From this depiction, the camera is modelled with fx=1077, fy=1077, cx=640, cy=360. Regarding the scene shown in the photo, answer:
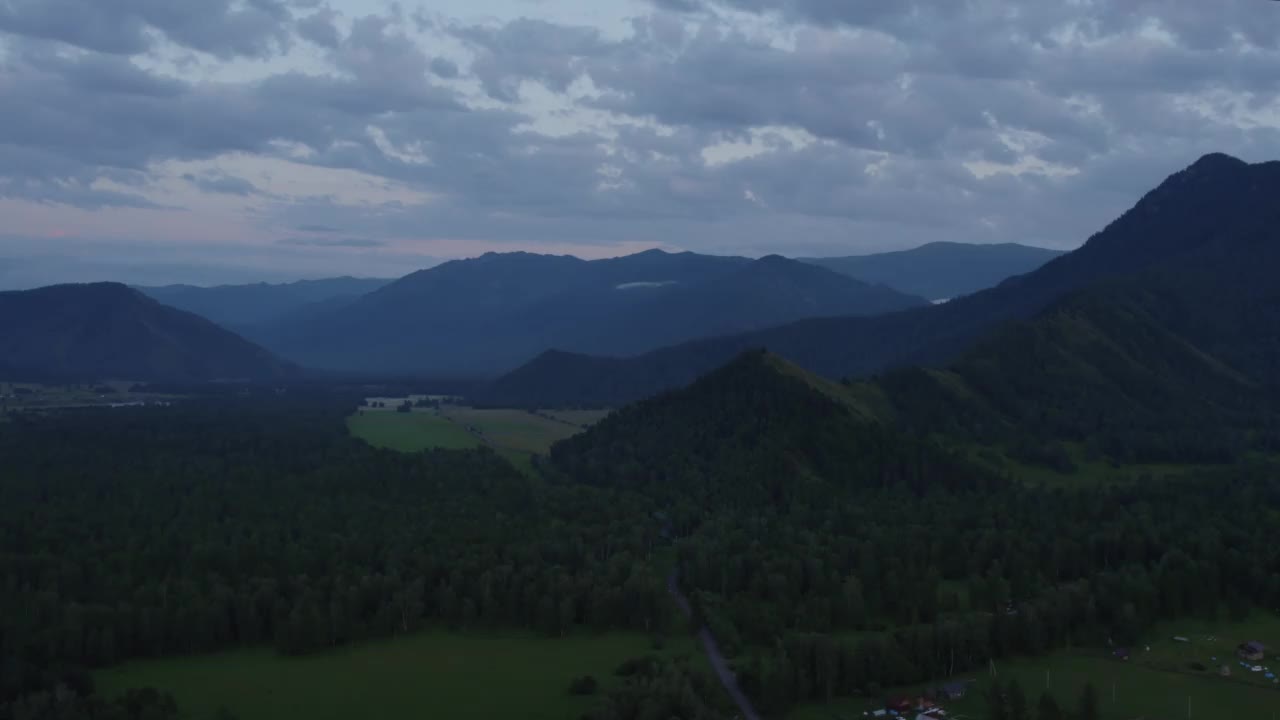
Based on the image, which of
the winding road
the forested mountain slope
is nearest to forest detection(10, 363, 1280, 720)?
the winding road

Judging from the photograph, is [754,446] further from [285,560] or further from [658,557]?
[285,560]

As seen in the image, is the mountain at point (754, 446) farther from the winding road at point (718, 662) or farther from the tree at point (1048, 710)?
the tree at point (1048, 710)

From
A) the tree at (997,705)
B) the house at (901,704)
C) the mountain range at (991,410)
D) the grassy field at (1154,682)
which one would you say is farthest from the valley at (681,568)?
the mountain range at (991,410)

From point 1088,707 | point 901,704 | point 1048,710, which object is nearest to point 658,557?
point 901,704

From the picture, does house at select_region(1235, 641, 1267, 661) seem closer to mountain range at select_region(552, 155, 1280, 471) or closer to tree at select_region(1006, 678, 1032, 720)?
tree at select_region(1006, 678, 1032, 720)

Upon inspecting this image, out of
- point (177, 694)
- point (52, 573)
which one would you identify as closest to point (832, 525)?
point (177, 694)
